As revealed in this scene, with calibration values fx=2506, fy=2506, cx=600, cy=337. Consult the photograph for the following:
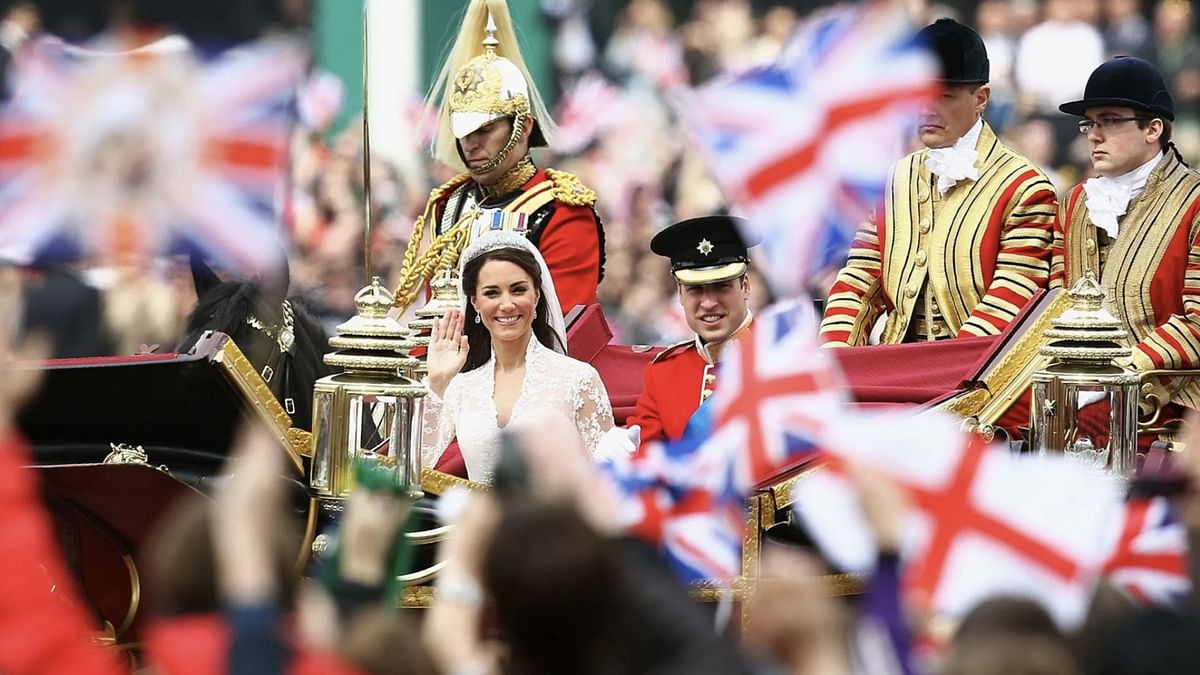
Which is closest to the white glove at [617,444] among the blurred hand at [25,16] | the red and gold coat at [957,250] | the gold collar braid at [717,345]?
the gold collar braid at [717,345]

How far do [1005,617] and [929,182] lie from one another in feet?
17.4

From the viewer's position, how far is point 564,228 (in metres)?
9.22

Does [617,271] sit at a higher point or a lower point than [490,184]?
lower

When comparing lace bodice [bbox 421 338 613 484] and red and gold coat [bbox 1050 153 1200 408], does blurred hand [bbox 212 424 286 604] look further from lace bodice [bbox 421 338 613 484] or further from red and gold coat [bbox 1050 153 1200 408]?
red and gold coat [bbox 1050 153 1200 408]

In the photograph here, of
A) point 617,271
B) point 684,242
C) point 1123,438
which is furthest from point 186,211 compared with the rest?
point 617,271

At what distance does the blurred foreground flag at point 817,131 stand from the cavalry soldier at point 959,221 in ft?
8.48

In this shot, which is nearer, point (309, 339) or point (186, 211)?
point (186, 211)

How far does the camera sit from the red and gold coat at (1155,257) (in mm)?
8219

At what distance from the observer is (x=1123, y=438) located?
7.37 meters

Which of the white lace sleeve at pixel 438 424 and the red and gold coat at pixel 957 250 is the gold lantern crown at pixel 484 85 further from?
the white lace sleeve at pixel 438 424

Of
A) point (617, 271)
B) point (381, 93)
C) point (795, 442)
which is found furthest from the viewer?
point (381, 93)

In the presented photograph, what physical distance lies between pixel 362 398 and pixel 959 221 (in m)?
2.48

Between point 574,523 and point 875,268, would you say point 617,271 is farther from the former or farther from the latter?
point 574,523

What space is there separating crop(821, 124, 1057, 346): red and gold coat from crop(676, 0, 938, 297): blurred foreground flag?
8.58ft
